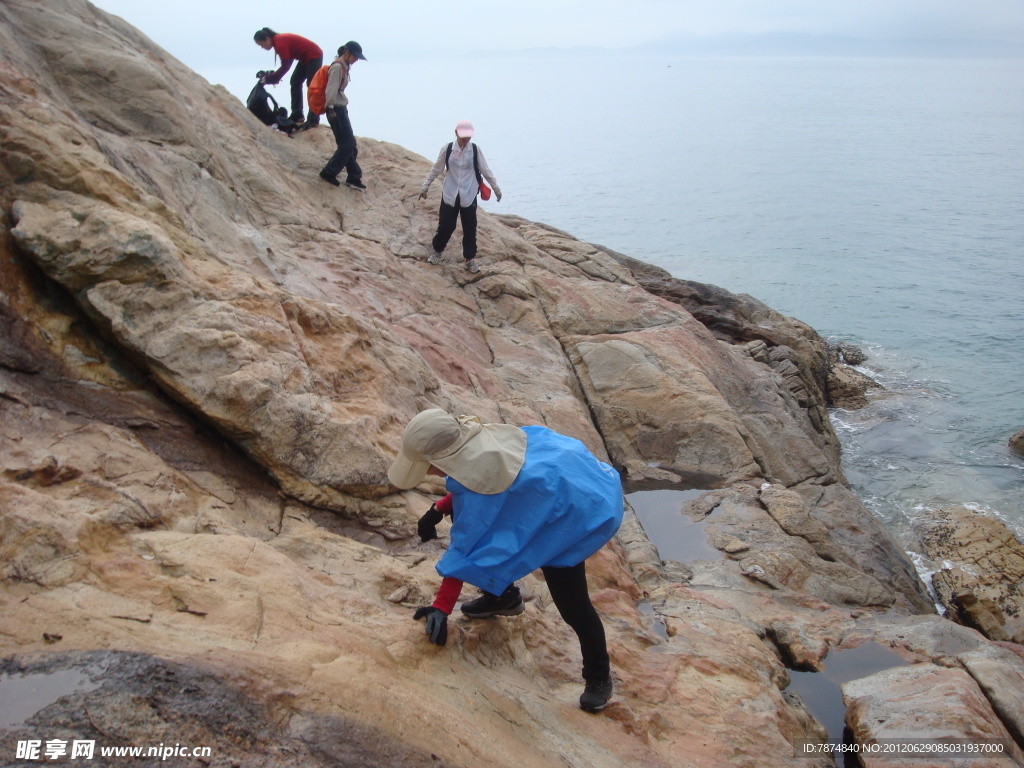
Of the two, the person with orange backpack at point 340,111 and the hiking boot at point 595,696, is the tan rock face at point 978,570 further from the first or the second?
the person with orange backpack at point 340,111

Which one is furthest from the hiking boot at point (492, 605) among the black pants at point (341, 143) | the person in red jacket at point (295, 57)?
the person in red jacket at point (295, 57)

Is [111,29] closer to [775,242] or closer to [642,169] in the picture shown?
[775,242]

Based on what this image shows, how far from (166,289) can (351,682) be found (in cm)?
245

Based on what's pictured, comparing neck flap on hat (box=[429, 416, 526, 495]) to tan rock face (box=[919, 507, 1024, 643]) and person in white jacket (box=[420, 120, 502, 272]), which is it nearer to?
person in white jacket (box=[420, 120, 502, 272])

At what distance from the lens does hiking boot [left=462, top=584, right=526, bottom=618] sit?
11.8ft

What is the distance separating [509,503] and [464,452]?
265 millimetres

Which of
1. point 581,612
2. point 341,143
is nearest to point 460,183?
point 341,143

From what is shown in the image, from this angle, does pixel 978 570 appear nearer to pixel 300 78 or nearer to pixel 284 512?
pixel 284 512

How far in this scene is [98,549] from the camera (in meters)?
2.96

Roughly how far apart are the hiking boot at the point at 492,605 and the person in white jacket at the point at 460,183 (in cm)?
616

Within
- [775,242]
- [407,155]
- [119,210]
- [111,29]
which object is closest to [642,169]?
[775,242]

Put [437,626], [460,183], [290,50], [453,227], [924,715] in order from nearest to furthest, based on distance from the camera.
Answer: [437,626] < [924,715] < [460,183] < [453,227] < [290,50]

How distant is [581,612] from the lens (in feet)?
10.9

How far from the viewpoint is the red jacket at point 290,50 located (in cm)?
1006
